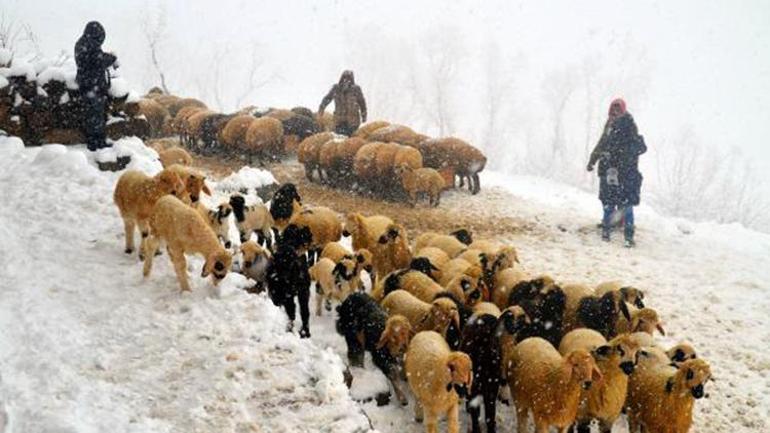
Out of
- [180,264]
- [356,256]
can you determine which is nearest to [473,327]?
[356,256]

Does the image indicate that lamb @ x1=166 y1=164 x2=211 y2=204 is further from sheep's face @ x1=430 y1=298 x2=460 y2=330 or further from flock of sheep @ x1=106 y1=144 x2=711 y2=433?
sheep's face @ x1=430 y1=298 x2=460 y2=330

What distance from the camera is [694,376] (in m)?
5.03

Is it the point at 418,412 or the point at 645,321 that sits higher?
the point at 645,321

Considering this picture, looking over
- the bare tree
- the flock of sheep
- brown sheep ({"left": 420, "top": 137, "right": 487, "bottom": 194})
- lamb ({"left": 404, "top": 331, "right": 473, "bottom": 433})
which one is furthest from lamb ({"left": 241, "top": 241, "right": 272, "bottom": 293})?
the bare tree

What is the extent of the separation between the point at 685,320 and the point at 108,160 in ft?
27.4

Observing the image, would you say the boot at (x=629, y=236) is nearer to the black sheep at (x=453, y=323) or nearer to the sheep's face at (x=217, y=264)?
the black sheep at (x=453, y=323)

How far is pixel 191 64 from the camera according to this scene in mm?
64312

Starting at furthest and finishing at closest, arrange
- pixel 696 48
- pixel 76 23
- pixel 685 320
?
pixel 696 48 < pixel 76 23 < pixel 685 320

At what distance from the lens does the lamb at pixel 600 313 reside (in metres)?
6.42

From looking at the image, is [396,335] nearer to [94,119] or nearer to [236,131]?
→ [94,119]

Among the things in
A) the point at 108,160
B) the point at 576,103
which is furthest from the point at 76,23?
the point at 108,160

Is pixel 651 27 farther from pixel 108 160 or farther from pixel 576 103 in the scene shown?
pixel 108 160

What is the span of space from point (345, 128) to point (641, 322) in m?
11.1

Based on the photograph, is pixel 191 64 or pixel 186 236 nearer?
pixel 186 236
